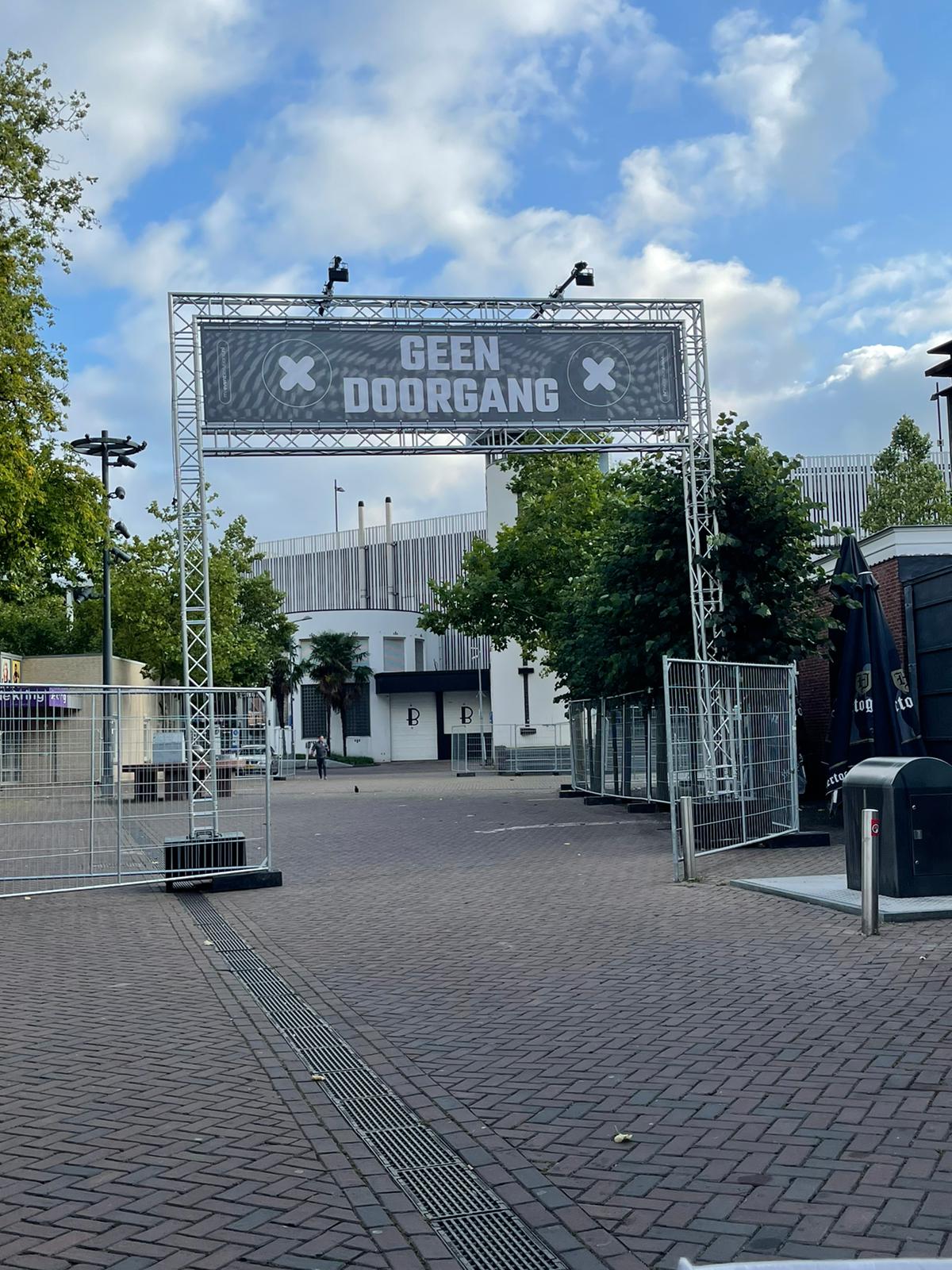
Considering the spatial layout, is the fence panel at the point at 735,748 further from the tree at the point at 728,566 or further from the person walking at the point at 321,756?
the person walking at the point at 321,756

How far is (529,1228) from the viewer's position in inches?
166

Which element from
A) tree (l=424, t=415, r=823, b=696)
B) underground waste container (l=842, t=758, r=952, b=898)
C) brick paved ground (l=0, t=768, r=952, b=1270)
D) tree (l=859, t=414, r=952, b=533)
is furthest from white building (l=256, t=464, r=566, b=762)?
brick paved ground (l=0, t=768, r=952, b=1270)

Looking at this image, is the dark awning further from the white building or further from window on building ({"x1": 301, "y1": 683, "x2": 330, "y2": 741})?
window on building ({"x1": 301, "y1": 683, "x2": 330, "y2": 741})

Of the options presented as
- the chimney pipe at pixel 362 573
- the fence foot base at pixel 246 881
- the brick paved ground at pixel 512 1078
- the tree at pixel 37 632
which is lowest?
the brick paved ground at pixel 512 1078

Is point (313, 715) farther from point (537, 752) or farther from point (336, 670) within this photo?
point (537, 752)

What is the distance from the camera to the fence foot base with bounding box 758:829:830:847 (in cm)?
1600

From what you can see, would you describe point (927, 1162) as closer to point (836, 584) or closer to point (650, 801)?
point (836, 584)

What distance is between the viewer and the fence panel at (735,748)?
1495 centimetres

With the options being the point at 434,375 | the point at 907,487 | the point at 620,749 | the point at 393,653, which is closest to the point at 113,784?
the point at 434,375

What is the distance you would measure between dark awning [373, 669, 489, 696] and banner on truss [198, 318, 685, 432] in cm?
6068

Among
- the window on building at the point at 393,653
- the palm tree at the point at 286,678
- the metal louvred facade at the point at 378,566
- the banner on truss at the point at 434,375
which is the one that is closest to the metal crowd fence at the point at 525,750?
the palm tree at the point at 286,678

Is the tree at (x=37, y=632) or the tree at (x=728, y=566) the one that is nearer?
the tree at (x=728, y=566)

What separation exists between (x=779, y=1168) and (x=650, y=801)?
19.9 metres

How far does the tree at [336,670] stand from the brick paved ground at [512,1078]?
66672mm
